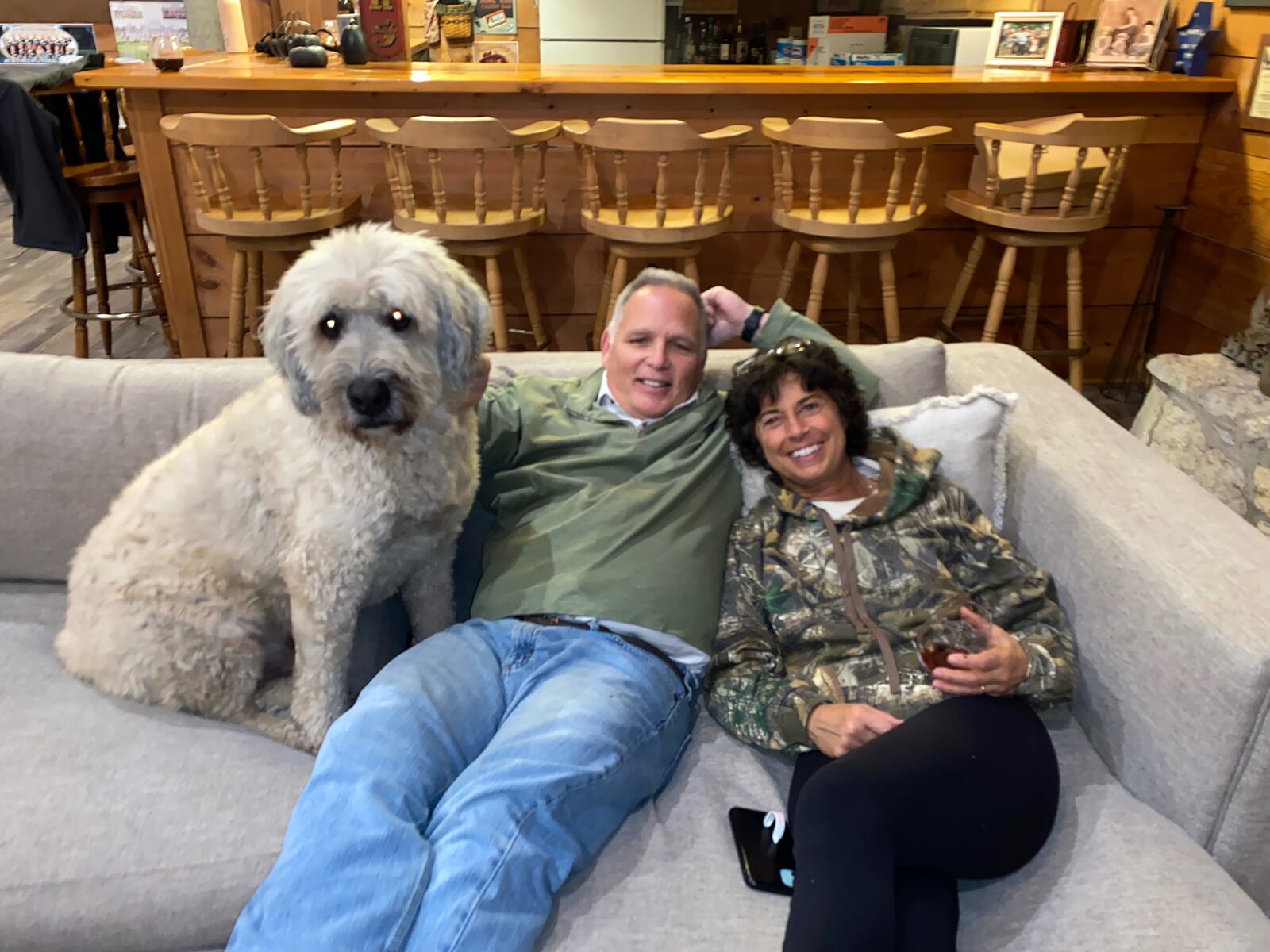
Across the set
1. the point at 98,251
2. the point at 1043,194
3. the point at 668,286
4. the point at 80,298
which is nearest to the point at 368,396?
the point at 668,286

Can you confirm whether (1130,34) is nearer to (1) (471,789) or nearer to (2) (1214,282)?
(2) (1214,282)

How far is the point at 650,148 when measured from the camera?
2488mm

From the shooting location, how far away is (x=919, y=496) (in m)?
1.42

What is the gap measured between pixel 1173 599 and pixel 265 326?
132 centimetres

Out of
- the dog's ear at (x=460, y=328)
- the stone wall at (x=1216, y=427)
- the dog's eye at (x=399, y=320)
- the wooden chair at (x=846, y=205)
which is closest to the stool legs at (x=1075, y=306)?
the stone wall at (x=1216, y=427)

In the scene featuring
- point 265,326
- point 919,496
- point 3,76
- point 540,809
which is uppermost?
point 3,76

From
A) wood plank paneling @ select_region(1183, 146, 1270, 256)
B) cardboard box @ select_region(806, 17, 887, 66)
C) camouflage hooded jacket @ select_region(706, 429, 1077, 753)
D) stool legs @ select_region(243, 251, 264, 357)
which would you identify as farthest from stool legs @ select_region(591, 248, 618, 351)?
cardboard box @ select_region(806, 17, 887, 66)

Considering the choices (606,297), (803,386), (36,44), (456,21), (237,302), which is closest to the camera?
(803,386)

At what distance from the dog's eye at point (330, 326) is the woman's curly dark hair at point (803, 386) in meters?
0.66

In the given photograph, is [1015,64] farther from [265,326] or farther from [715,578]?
[265,326]

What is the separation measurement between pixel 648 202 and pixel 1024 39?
1722 millimetres

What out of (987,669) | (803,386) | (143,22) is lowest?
(987,669)

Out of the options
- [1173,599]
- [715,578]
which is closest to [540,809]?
[715,578]

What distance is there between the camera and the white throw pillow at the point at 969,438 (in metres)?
1.53
